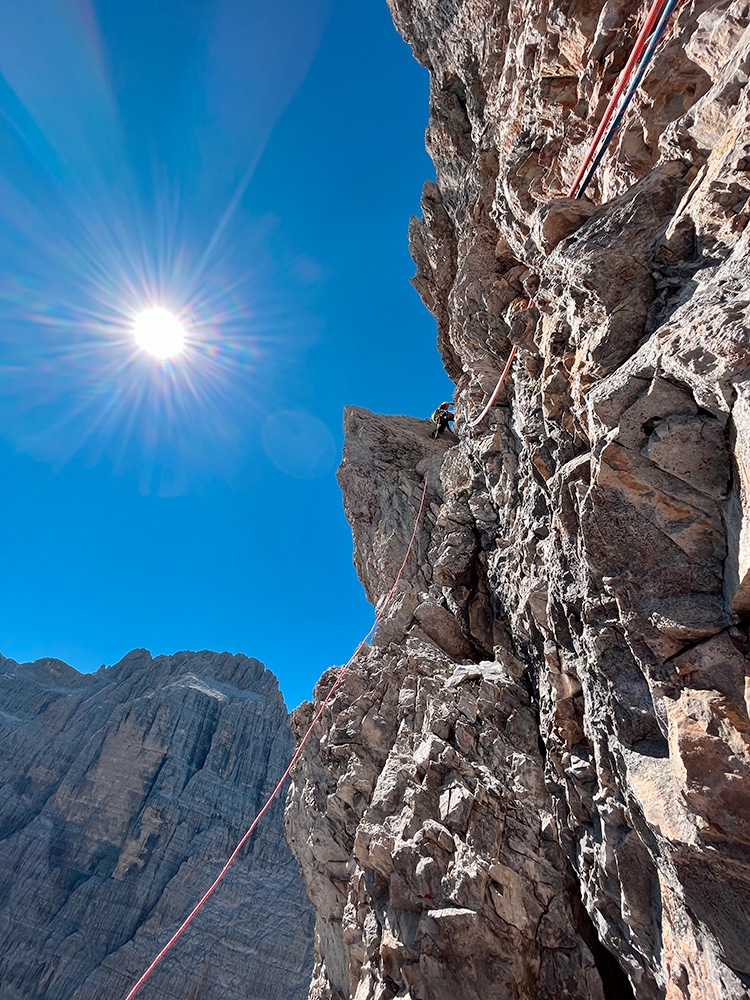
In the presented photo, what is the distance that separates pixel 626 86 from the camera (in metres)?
5.78

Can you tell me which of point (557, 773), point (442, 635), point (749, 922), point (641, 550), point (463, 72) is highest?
point (463, 72)

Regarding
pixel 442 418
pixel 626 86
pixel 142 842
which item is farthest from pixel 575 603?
pixel 142 842

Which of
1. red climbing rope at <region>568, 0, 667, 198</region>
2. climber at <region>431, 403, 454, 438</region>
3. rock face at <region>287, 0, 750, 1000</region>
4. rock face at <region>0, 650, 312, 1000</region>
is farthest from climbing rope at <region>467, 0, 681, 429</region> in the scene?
rock face at <region>0, 650, 312, 1000</region>

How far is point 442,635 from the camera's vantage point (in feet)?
35.4

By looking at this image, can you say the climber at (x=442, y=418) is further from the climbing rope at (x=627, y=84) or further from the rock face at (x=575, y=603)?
the climbing rope at (x=627, y=84)

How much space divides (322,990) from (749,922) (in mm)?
10644

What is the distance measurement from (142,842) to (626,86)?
66.4 m

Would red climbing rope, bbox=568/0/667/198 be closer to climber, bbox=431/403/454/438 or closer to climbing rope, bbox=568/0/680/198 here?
climbing rope, bbox=568/0/680/198

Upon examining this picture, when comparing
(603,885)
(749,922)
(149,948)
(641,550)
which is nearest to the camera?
(749,922)

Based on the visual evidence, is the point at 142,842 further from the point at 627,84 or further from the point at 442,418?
the point at 627,84

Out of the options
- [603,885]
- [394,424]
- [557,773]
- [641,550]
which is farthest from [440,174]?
[603,885]

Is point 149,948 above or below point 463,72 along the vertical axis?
below

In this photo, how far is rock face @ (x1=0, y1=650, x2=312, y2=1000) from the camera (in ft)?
135

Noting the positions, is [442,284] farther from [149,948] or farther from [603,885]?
[149,948]
